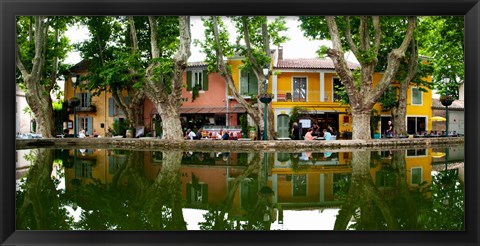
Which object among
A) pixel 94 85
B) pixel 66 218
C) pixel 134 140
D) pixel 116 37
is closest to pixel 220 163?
pixel 66 218

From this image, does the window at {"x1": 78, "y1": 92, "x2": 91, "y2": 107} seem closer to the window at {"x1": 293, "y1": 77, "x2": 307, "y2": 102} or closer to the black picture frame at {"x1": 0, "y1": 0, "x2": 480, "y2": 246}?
the window at {"x1": 293, "y1": 77, "x2": 307, "y2": 102}

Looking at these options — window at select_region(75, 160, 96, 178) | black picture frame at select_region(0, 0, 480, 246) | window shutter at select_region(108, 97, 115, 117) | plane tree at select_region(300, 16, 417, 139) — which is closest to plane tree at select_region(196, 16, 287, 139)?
plane tree at select_region(300, 16, 417, 139)

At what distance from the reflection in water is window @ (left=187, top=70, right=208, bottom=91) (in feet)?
47.3

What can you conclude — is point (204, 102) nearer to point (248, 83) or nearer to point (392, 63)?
point (248, 83)

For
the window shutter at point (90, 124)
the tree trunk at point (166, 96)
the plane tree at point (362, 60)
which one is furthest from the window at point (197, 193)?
the window shutter at point (90, 124)

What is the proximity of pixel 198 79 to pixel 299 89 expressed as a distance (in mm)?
5563

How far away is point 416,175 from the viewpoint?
7043 mm

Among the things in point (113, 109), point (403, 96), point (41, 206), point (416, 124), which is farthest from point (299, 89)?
point (41, 206)

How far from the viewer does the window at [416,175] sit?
619cm

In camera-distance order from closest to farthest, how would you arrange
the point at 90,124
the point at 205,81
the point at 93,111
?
the point at 205,81 < the point at 93,111 < the point at 90,124

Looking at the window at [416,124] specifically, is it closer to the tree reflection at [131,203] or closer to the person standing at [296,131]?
the person standing at [296,131]

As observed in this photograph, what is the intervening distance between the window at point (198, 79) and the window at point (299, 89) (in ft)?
15.9

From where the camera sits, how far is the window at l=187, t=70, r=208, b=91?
22.7m
